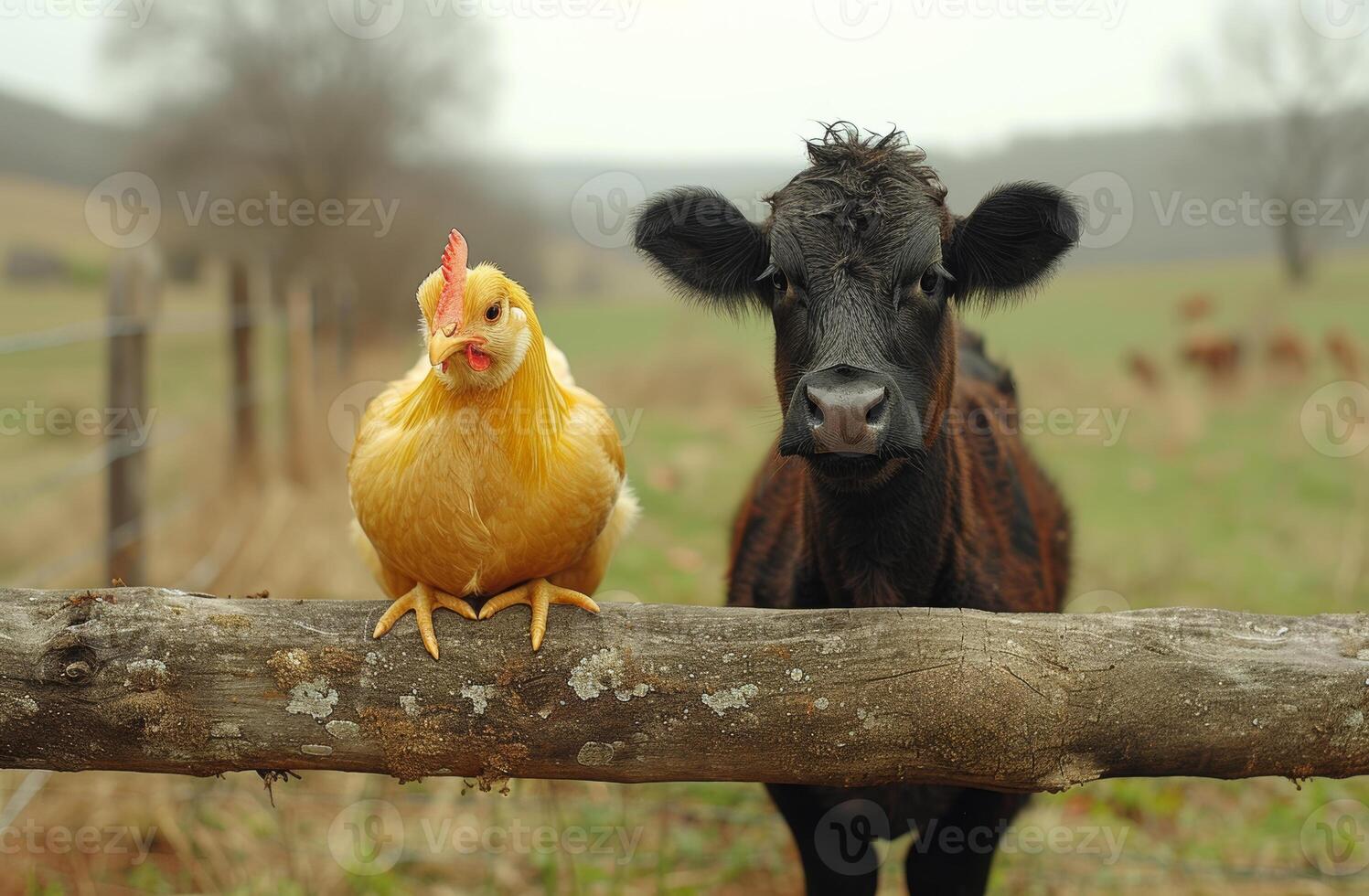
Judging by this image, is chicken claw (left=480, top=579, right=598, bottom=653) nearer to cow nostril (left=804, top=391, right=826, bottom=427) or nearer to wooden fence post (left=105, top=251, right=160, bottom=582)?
cow nostril (left=804, top=391, right=826, bottom=427)

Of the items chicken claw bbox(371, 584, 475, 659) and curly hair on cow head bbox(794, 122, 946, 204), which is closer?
chicken claw bbox(371, 584, 475, 659)

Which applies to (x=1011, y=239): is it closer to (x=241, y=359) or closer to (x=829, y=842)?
(x=829, y=842)

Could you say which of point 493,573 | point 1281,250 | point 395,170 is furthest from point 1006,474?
point 1281,250

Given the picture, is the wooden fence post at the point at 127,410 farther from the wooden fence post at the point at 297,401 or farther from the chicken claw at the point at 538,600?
the chicken claw at the point at 538,600

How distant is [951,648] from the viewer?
1.95 metres

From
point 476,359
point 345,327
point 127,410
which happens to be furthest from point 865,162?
point 345,327

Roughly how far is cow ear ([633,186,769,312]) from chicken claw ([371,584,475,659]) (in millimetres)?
1433

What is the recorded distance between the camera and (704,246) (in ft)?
10.3

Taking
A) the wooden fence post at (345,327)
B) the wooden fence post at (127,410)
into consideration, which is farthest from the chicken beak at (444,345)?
the wooden fence post at (345,327)

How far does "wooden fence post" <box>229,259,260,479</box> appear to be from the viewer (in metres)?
7.25

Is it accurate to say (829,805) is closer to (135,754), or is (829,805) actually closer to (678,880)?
(678,880)

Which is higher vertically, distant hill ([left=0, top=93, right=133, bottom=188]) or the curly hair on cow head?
distant hill ([left=0, top=93, right=133, bottom=188])

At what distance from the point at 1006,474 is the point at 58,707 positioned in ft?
10.2

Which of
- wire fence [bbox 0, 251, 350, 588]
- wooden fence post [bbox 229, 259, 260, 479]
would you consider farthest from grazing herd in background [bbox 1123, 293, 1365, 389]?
wooden fence post [bbox 229, 259, 260, 479]
